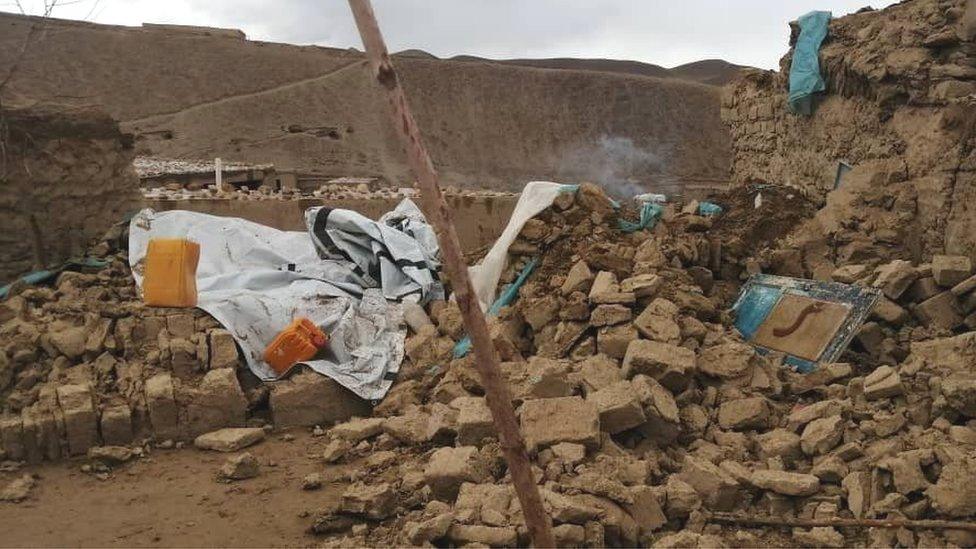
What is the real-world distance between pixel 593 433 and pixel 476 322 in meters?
1.46

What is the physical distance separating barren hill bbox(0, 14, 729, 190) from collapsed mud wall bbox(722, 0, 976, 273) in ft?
63.9

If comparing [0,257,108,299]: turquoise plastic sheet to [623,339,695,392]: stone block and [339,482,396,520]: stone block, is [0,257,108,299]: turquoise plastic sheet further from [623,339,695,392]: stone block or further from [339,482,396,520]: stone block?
[623,339,695,392]: stone block

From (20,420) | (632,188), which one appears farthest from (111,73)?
(20,420)

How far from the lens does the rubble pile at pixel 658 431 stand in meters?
3.43

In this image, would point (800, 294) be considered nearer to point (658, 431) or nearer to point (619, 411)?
point (658, 431)

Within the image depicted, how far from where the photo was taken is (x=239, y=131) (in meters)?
28.6

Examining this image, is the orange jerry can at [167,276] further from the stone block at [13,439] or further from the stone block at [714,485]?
the stone block at [714,485]

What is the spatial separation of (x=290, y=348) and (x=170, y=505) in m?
1.62

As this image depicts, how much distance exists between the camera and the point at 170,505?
14.1ft

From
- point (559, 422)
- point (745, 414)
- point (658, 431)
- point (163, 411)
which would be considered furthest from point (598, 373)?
point (163, 411)

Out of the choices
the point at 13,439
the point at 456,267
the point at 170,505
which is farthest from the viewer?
the point at 13,439

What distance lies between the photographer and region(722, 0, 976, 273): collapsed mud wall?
18.4ft

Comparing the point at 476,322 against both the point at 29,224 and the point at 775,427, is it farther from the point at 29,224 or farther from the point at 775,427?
the point at 29,224

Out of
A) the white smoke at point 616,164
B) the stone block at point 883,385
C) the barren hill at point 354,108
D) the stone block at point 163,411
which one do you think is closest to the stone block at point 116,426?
the stone block at point 163,411
